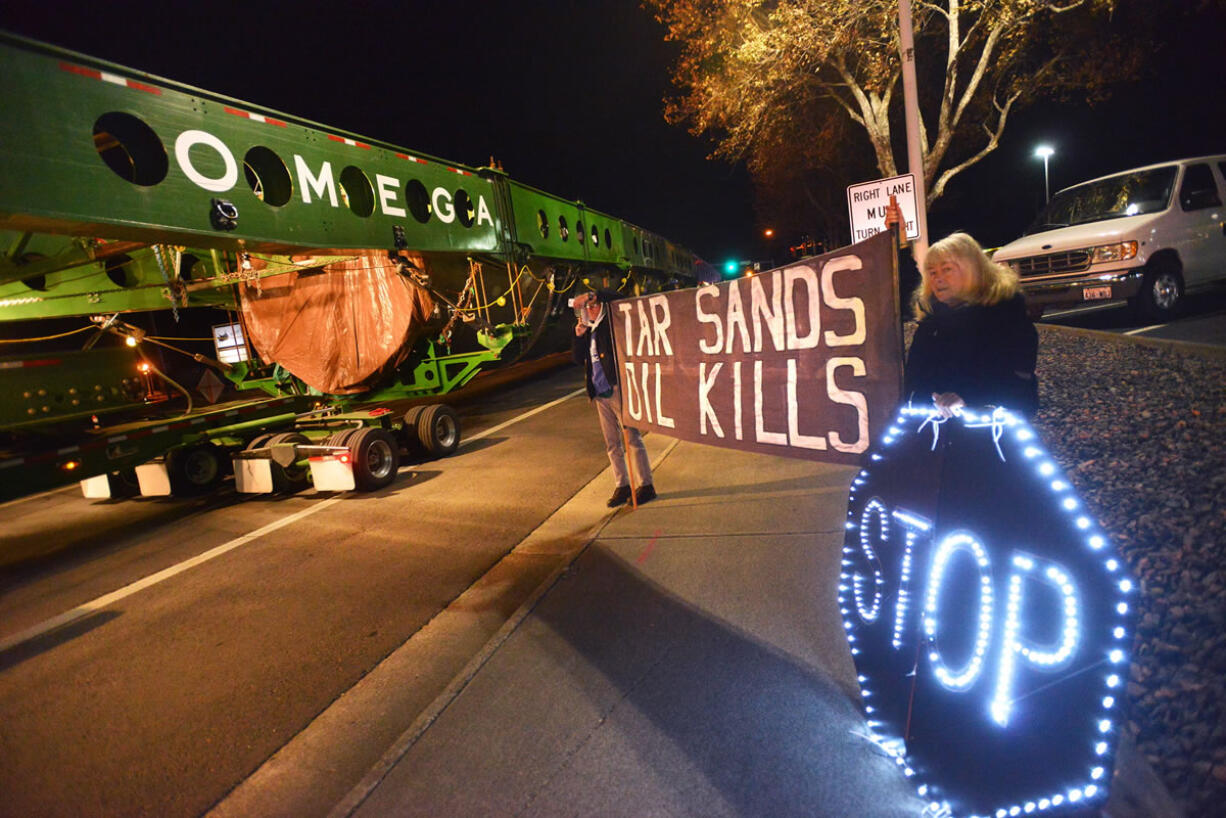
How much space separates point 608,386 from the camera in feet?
18.0

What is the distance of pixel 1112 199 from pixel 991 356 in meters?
9.67

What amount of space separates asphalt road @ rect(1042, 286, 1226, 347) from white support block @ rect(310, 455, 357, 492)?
8.89 m

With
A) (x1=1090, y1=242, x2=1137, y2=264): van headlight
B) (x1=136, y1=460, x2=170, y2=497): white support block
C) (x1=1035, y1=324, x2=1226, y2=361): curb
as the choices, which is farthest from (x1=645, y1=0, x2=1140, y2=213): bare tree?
(x1=136, y1=460, x2=170, y2=497): white support block

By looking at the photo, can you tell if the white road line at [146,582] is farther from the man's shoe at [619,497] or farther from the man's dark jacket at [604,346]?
the man's dark jacket at [604,346]

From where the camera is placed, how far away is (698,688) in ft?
9.00

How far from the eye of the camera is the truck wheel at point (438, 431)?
8359 mm

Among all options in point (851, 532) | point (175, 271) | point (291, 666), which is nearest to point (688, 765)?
point (851, 532)

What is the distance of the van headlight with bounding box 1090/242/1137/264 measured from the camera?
8211 mm

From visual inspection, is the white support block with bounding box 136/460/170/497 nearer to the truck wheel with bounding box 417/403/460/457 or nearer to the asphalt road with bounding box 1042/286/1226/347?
the truck wheel with bounding box 417/403/460/457

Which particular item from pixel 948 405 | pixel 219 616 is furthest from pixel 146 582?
pixel 948 405

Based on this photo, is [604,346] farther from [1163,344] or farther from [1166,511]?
[1163,344]

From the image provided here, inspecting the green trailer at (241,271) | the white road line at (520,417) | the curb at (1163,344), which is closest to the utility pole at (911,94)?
the curb at (1163,344)

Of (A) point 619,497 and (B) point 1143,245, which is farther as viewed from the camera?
(B) point 1143,245

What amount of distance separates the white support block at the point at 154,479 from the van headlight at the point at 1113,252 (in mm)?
12691
